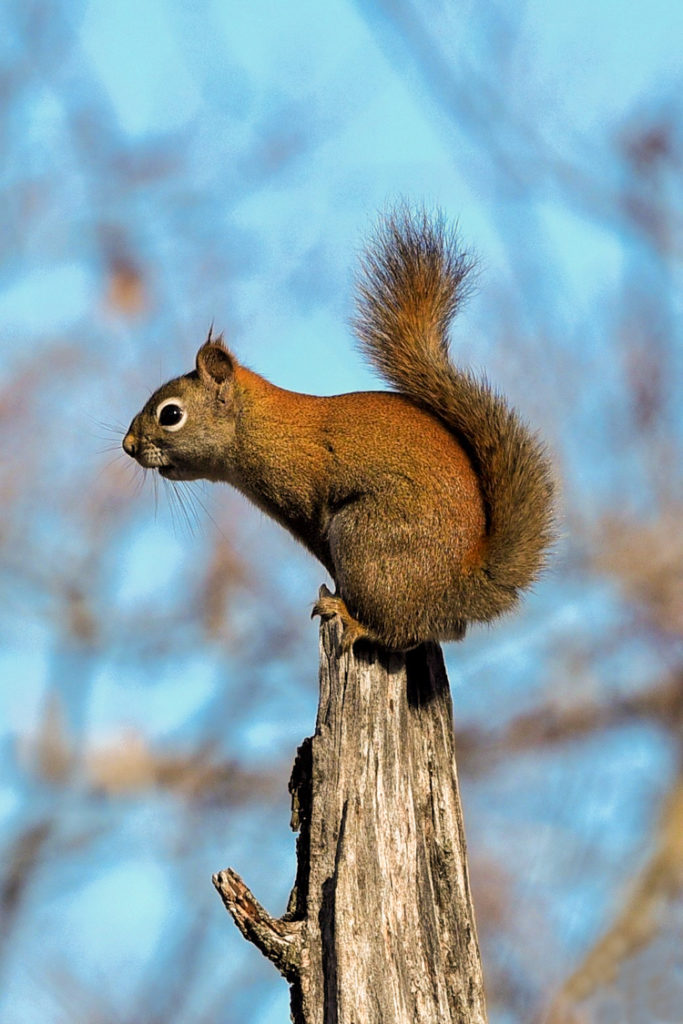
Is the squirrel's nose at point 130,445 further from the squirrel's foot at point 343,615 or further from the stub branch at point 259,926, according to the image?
the stub branch at point 259,926

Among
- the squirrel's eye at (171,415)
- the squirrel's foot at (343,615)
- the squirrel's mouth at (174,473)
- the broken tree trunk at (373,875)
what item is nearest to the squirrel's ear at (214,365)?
the squirrel's eye at (171,415)

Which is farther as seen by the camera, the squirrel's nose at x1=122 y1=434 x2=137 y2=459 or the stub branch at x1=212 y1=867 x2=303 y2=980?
the squirrel's nose at x1=122 y1=434 x2=137 y2=459

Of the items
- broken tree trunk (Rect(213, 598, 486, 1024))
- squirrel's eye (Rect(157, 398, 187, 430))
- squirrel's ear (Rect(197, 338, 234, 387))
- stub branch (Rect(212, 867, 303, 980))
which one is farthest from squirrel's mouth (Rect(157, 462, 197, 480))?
stub branch (Rect(212, 867, 303, 980))

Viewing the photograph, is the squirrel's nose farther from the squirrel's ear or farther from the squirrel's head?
the squirrel's ear

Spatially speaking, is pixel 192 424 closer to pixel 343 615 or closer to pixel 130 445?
pixel 130 445

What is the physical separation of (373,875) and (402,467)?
3.34 ft

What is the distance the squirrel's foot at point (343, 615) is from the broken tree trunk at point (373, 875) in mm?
34

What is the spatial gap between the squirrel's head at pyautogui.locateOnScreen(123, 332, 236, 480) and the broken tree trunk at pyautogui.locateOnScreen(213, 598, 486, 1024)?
88cm

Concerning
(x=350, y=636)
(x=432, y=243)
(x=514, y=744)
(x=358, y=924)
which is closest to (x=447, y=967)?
(x=358, y=924)

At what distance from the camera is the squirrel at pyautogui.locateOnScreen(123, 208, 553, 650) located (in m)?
3.22

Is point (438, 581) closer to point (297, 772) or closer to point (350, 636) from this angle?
point (350, 636)

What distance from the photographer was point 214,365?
3.78 m

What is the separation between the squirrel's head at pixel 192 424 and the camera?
369cm

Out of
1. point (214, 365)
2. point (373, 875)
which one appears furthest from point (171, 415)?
point (373, 875)
